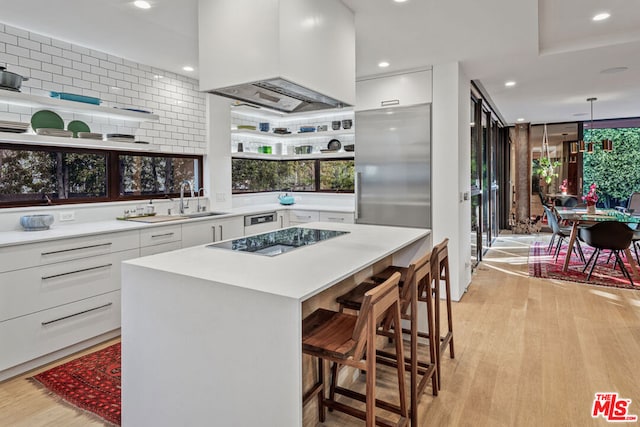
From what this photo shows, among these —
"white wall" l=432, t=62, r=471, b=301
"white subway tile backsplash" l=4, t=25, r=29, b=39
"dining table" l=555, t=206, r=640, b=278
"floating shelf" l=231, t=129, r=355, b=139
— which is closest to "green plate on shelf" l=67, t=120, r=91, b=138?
"white subway tile backsplash" l=4, t=25, r=29, b=39

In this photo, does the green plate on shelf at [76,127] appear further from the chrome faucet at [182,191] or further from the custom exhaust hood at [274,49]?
the custom exhaust hood at [274,49]

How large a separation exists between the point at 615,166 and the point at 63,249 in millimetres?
10268

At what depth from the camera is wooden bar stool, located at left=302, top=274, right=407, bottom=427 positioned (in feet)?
5.08

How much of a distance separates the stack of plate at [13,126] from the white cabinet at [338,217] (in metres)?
3.19

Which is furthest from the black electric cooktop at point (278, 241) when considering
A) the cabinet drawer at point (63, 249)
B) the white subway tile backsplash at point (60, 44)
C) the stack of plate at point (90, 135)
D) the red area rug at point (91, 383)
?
the white subway tile backsplash at point (60, 44)

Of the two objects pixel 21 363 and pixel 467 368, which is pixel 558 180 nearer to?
pixel 467 368

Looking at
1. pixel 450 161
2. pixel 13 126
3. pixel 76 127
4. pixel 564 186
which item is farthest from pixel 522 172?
pixel 13 126

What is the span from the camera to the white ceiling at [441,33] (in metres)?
2.82

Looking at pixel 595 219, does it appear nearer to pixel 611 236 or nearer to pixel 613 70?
pixel 611 236

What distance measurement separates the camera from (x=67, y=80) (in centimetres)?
353

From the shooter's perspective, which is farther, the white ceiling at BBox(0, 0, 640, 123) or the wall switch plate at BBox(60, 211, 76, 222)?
the wall switch plate at BBox(60, 211, 76, 222)

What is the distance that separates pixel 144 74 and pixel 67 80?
0.81m

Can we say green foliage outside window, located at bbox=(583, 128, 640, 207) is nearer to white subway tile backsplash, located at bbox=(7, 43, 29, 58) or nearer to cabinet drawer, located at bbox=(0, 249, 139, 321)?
cabinet drawer, located at bbox=(0, 249, 139, 321)

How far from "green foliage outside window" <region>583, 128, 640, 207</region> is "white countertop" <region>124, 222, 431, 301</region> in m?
8.34
